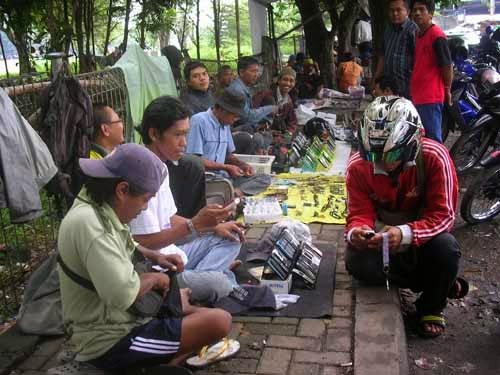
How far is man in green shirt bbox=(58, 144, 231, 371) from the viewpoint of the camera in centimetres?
227

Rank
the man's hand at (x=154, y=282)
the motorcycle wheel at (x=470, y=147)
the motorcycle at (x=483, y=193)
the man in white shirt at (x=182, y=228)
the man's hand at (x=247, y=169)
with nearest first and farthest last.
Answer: the man's hand at (x=154, y=282), the man in white shirt at (x=182, y=228), the motorcycle at (x=483, y=193), the man's hand at (x=247, y=169), the motorcycle wheel at (x=470, y=147)

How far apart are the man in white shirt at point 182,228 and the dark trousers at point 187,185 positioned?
29 cm

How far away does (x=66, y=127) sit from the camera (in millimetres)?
3947

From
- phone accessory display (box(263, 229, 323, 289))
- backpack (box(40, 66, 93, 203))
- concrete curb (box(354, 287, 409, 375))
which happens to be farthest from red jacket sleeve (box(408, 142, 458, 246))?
backpack (box(40, 66, 93, 203))

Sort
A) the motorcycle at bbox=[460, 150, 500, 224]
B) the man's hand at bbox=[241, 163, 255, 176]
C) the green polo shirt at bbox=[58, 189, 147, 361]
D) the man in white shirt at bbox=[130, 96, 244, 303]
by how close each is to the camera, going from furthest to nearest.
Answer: the man's hand at bbox=[241, 163, 255, 176]
the motorcycle at bbox=[460, 150, 500, 224]
the man in white shirt at bbox=[130, 96, 244, 303]
the green polo shirt at bbox=[58, 189, 147, 361]

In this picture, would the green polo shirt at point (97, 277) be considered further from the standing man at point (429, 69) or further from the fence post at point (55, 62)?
the standing man at point (429, 69)

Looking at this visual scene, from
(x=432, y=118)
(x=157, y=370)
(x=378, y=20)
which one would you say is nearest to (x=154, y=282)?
(x=157, y=370)

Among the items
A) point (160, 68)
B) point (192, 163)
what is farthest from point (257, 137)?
point (192, 163)

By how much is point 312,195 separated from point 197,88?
181 cm

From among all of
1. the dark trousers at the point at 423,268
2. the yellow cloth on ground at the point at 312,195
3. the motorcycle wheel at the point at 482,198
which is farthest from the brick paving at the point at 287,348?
the motorcycle wheel at the point at 482,198

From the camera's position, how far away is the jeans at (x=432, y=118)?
635 cm

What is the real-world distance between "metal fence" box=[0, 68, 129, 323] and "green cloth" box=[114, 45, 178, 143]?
843 millimetres

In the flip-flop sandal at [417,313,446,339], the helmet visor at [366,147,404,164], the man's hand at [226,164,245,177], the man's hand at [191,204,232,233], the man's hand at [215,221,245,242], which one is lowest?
the flip-flop sandal at [417,313,446,339]

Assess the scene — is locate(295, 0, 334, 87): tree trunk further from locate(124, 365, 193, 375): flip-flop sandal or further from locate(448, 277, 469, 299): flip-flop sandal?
locate(124, 365, 193, 375): flip-flop sandal
